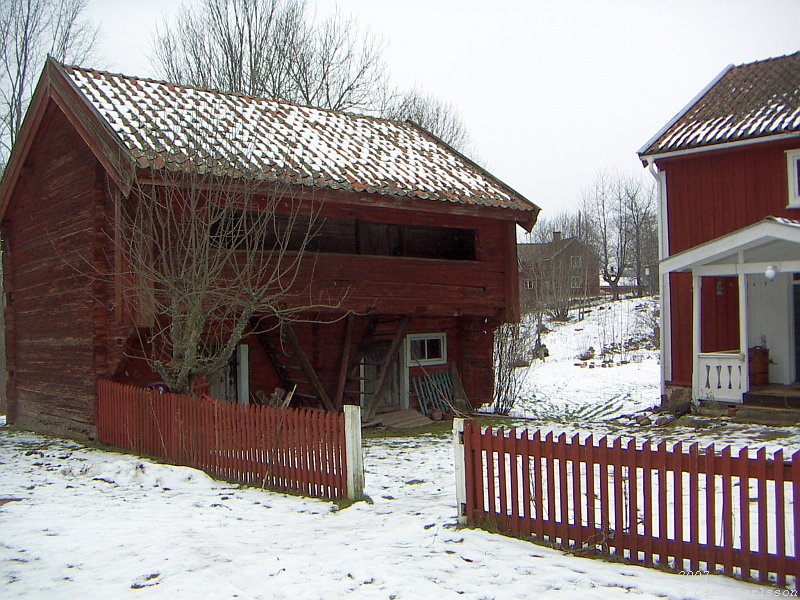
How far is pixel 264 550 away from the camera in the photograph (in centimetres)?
605

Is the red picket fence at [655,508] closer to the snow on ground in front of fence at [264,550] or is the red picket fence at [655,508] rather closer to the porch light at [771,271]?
the snow on ground in front of fence at [264,550]

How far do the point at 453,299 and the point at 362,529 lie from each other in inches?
347

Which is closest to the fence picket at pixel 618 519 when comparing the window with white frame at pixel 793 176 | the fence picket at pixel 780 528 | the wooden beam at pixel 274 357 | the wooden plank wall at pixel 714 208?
the fence picket at pixel 780 528

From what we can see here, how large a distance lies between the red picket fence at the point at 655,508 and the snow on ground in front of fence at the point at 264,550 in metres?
0.19

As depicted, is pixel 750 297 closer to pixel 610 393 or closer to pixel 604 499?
pixel 610 393

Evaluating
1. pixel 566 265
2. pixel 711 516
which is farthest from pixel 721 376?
pixel 566 265

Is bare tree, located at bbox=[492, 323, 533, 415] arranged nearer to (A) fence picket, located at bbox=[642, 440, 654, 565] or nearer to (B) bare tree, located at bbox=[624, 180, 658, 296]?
(A) fence picket, located at bbox=[642, 440, 654, 565]

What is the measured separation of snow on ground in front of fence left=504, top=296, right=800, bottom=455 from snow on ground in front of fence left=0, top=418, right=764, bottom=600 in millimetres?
4852

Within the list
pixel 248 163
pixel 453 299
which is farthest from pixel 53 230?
pixel 453 299

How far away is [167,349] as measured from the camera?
42.1ft

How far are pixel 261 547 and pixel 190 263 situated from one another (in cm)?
623

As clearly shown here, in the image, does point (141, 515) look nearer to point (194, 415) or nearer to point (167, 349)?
point (194, 415)

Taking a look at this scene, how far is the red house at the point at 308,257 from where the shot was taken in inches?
485

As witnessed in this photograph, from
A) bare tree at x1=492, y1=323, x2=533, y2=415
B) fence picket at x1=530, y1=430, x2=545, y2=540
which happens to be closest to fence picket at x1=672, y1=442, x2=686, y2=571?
fence picket at x1=530, y1=430, x2=545, y2=540
